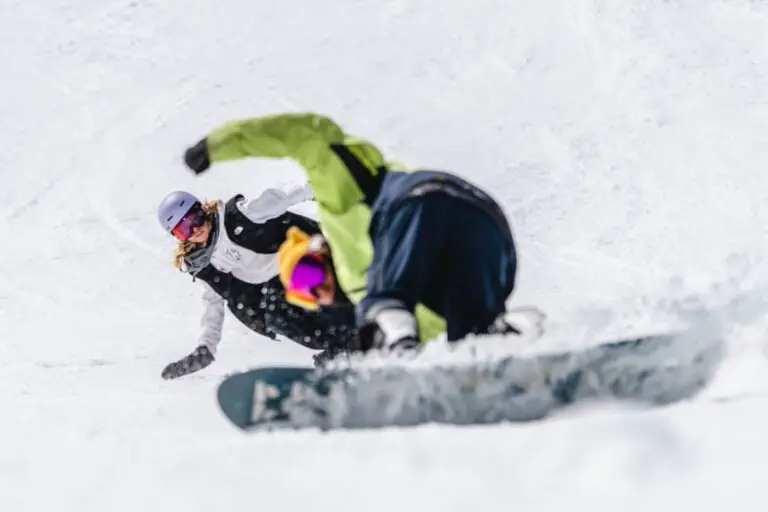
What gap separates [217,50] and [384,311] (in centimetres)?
640

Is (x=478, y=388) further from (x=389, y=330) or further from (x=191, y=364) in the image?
(x=191, y=364)

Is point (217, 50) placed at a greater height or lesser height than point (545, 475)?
lesser

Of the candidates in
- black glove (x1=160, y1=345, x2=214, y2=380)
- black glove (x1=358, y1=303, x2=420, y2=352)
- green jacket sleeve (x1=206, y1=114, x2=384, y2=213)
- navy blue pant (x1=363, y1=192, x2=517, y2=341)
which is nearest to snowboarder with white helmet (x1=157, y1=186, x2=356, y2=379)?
black glove (x1=160, y1=345, x2=214, y2=380)

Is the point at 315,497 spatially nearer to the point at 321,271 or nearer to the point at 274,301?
the point at 321,271

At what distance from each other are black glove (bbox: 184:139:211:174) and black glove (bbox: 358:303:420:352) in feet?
2.65

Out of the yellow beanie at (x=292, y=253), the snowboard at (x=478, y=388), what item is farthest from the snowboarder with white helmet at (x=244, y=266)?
the snowboard at (x=478, y=388)

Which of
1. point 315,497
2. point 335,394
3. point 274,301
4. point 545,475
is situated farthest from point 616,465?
point 274,301

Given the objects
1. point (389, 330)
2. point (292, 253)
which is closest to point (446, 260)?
point (389, 330)

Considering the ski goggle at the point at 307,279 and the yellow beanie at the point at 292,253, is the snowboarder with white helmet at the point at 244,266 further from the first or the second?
the ski goggle at the point at 307,279

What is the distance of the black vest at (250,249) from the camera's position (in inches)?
193

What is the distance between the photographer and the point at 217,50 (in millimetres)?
9047

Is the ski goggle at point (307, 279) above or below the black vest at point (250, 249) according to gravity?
above

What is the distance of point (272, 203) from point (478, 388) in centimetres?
206

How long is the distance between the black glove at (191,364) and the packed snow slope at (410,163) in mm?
182
